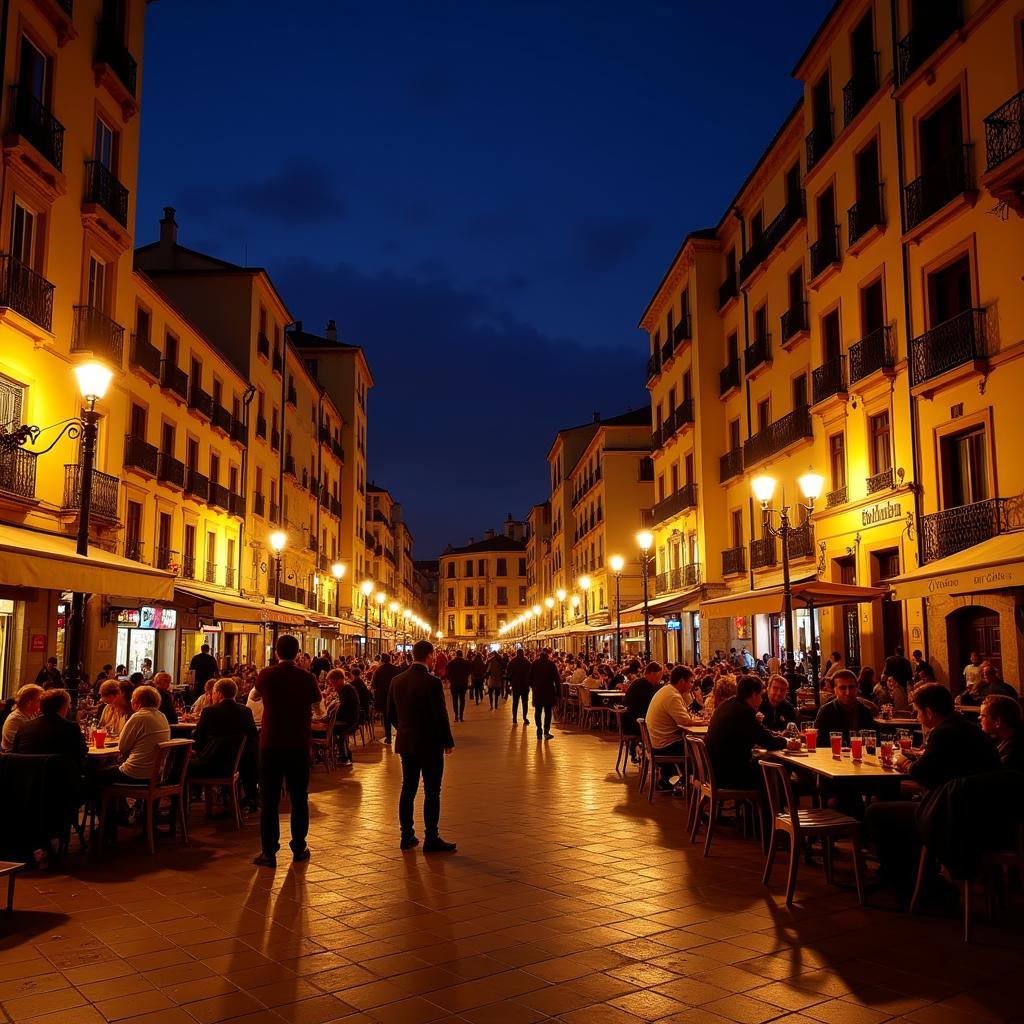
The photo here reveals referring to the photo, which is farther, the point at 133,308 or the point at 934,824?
the point at 133,308

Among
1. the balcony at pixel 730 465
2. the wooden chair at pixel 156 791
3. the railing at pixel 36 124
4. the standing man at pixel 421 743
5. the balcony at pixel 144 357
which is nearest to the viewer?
the wooden chair at pixel 156 791

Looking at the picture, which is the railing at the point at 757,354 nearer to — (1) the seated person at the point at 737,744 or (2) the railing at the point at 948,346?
(2) the railing at the point at 948,346

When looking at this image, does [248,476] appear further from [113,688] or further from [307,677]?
[307,677]

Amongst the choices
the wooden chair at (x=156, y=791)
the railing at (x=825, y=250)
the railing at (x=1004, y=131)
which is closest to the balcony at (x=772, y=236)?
the railing at (x=825, y=250)

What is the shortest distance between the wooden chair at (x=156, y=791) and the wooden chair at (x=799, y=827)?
521cm

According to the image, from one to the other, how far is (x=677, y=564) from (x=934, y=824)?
2905 centimetres

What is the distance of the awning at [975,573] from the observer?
10438 mm

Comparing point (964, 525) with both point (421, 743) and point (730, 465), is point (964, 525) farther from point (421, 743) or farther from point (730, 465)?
point (730, 465)

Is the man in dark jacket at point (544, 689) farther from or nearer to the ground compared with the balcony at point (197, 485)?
nearer to the ground

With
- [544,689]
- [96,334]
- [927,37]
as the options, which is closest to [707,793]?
[544,689]

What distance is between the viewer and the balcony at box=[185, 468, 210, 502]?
25.7m

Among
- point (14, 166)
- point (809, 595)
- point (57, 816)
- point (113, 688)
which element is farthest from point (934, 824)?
point (14, 166)

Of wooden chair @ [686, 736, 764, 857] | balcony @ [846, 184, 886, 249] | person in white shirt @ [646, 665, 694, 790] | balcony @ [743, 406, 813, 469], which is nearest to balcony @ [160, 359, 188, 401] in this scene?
balcony @ [743, 406, 813, 469]

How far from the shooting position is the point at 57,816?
7309mm
